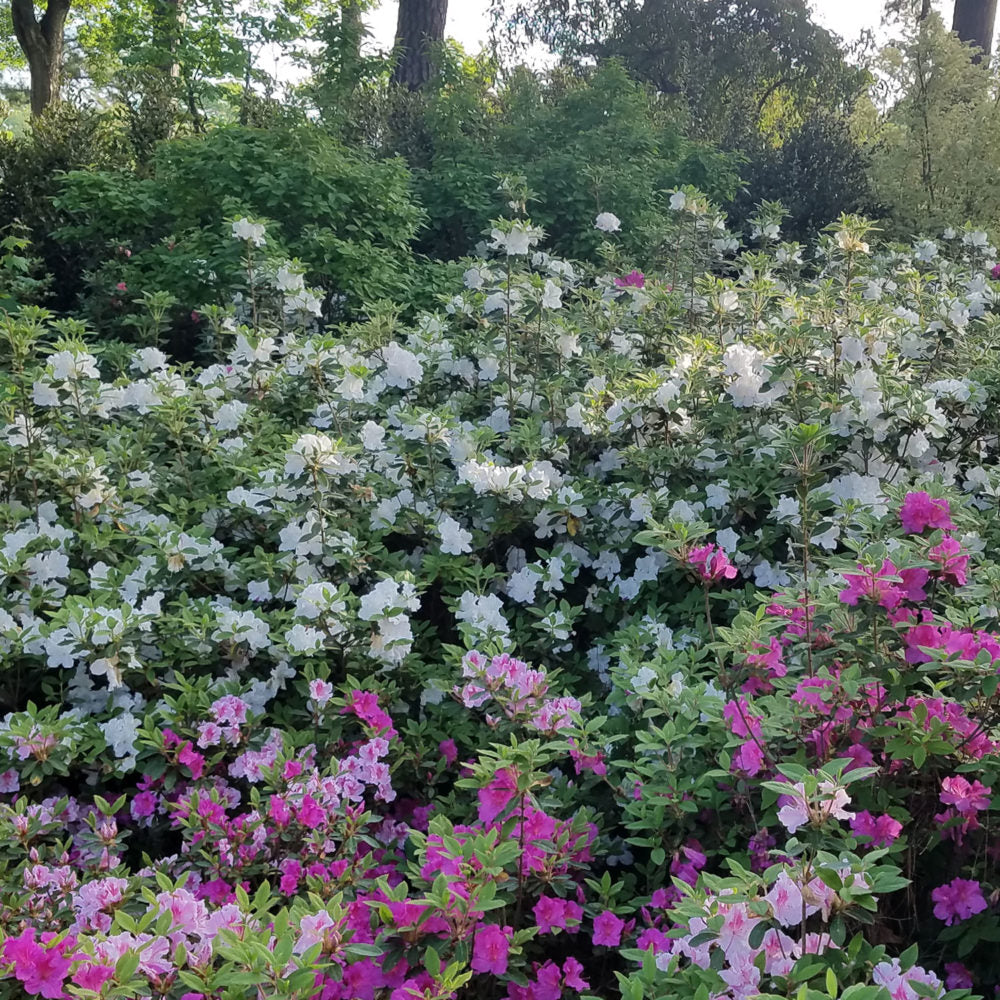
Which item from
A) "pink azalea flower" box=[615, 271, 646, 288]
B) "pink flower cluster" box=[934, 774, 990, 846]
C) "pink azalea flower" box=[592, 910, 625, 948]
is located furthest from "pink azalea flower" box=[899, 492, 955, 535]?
"pink azalea flower" box=[615, 271, 646, 288]

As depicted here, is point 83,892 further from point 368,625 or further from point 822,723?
point 822,723

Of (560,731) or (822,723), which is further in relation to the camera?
(560,731)

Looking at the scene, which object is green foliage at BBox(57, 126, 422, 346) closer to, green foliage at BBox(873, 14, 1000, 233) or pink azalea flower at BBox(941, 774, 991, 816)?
pink azalea flower at BBox(941, 774, 991, 816)

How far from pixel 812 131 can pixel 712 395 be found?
23.8 feet

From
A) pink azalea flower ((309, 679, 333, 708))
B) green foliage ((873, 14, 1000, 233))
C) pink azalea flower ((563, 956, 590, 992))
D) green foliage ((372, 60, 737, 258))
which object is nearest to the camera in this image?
pink azalea flower ((563, 956, 590, 992))

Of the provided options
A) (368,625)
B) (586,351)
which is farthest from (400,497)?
(586,351)

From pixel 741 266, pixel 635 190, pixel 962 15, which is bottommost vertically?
pixel 741 266

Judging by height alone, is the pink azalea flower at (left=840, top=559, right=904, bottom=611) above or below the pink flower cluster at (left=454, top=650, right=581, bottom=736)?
above

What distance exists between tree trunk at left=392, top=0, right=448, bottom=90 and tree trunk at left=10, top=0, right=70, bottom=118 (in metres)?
5.69

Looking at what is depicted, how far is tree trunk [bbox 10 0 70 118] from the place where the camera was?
13.1 m

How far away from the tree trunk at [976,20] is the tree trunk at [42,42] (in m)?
12.4

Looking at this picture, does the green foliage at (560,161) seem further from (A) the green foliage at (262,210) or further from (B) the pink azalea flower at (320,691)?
(B) the pink azalea flower at (320,691)

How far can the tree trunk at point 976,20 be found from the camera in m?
12.7

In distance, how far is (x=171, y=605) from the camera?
2547 mm
